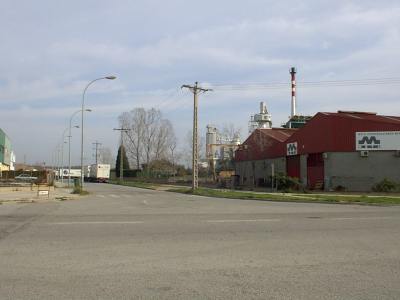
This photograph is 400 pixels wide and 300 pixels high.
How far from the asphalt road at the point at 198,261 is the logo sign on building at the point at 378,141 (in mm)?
33384

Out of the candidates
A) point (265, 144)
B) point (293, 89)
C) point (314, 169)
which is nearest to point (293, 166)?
point (314, 169)

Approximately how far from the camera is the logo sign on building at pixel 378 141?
47219mm

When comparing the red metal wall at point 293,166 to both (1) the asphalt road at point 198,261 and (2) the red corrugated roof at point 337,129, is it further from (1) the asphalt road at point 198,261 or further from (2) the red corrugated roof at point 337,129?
(1) the asphalt road at point 198,261

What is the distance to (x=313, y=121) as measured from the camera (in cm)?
5331

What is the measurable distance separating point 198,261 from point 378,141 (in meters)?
41.4

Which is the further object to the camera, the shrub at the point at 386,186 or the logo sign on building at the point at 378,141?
the logo sign on building at the point at 378,141

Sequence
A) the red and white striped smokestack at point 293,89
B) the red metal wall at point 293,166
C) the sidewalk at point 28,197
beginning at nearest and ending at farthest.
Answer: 1. the sidewalk at point 28,197
2. the red metal wall at point 293,166
3. the red and white striped smokestack at point 293,89

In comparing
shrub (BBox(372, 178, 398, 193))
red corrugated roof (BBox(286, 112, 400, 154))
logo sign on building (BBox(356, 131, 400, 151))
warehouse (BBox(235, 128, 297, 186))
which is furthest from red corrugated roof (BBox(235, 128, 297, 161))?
shrub (BBox(372, 178, 398, 193))

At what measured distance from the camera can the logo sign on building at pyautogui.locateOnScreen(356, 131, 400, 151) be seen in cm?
4722

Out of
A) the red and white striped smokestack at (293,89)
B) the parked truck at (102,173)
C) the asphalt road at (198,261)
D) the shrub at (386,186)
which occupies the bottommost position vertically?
the asphalt road at (198,261)

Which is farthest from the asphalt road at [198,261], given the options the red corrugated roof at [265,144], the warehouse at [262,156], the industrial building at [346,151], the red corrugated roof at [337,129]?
the red corrugated roof at [265,144]

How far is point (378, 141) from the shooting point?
156 ft

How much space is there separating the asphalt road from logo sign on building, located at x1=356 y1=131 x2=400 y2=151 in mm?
33384

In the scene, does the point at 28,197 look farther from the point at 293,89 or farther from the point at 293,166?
the point at 293,89
